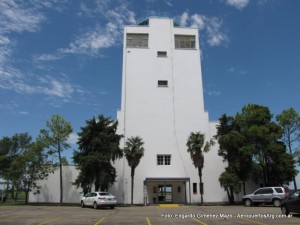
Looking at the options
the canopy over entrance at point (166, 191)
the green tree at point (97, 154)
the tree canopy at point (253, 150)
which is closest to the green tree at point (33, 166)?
the green tree at point (97, 154)

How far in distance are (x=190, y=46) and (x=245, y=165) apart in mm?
18666

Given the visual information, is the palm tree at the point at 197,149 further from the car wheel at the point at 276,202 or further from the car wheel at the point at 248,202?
the car wheel at the point at 276,202

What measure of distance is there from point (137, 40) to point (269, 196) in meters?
26.9

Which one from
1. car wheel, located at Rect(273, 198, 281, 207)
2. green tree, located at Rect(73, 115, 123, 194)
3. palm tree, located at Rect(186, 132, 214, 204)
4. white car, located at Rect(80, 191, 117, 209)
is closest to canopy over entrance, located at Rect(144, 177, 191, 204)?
palm tree, located at Rect(186, 132, 214, 204)

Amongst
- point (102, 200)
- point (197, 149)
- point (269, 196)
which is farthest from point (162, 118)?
point (269, 196)

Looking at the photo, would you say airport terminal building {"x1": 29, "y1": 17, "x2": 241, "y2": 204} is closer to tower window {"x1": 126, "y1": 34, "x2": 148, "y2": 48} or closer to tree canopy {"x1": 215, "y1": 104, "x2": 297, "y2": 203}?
tower window {"x1": 126, "y1": 34, "x2": 148, "y2": 48}

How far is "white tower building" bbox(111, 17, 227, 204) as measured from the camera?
39719mm

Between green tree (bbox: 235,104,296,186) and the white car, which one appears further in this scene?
green tree (bbox: 235,104,296,186)

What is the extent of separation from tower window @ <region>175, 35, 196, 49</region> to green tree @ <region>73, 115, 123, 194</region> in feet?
51.7

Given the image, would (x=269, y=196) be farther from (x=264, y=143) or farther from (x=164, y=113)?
(x=164, y=113)

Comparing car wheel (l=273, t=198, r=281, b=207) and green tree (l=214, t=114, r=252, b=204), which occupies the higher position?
green tree (l=214, t=114, r=252, b=204)

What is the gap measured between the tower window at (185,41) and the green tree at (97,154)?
620 inches

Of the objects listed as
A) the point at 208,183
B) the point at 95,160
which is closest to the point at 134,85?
the point at 95,160

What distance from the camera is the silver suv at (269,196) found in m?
28.8
